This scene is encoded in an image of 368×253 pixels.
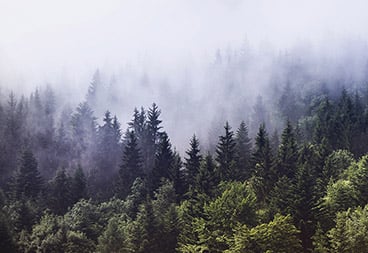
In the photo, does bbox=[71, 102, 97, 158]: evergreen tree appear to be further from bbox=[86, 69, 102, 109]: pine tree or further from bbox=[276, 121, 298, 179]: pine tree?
bbox=[276, 121, 298, 179]: pine tree

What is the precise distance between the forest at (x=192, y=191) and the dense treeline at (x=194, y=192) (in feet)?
0.62

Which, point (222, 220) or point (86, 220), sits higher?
point (86, 220)

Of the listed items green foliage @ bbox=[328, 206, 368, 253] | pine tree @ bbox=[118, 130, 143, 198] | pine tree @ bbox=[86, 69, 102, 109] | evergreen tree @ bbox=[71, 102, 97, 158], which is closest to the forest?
green foliage @ bbox=[328, 206, 368, 253]

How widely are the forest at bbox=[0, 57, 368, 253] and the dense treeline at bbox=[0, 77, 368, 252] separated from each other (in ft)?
0.62

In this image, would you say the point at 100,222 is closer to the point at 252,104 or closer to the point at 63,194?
the point at 63,194

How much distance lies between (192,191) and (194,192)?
0.60 m

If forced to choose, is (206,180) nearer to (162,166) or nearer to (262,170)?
(262,170)

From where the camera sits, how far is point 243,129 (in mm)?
125312

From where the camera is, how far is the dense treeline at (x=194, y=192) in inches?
3059

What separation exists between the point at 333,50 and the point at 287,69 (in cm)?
1656

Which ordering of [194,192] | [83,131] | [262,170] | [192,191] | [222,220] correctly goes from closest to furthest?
[222,220] → [194,192] → [192,191] → [262,170] → [83,131]

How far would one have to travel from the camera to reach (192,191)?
9331cm

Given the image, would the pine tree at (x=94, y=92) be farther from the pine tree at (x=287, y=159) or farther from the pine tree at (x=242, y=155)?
the pine tree at (x=287, y=159)

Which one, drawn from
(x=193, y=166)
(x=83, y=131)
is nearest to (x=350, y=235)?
(x=193, y=166)
